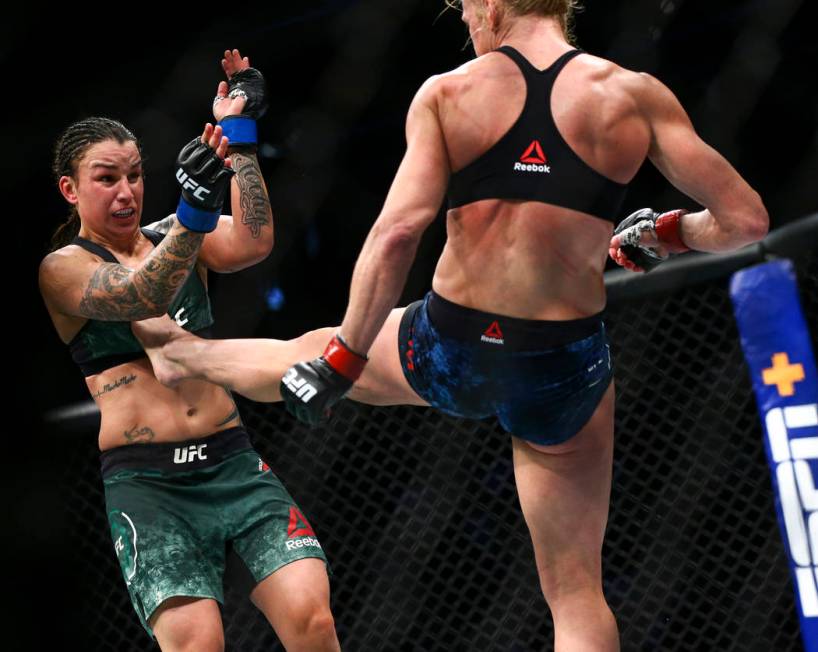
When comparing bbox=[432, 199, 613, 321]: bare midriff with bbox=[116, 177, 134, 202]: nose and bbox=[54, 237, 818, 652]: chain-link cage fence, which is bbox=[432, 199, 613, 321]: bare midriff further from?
bbox=[54, 237, 818, 652]: chain-link cage fence

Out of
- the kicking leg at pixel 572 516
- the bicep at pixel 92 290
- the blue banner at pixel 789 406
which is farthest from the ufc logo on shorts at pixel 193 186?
the blue banner at pixel 789 406

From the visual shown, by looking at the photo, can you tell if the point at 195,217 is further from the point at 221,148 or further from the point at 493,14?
the point at 493,14

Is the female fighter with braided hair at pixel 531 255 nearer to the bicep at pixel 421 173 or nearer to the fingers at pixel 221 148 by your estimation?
the bicep at pixel 421 173

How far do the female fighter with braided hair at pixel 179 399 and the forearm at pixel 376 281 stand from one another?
47 cm

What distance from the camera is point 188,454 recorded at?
2.15 m

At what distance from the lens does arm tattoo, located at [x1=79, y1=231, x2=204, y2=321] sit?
200 cm

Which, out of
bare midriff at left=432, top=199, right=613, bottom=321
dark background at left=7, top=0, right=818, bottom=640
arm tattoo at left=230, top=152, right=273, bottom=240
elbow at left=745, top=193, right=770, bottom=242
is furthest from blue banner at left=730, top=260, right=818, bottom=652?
arm tattoo at left=230, top=152, right=273, bottom=240

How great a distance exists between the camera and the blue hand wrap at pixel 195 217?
6.42ft

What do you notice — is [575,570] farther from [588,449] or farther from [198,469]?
[198,469]

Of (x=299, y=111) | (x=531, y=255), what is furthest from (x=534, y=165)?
(x=299, y=111)

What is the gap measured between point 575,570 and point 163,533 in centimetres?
77

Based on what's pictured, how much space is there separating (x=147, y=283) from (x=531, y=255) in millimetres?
745

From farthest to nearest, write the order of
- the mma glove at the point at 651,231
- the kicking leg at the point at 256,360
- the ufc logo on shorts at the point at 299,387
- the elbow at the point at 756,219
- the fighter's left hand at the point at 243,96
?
the fighter's left hand at the point at 243,96, the mma glove at the point at 651,231, the kicking leg at the point at 256,360, the elbow at the point at 756,219, the ufc logo on shorts at the point at 299,387

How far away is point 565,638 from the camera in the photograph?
1.81m
